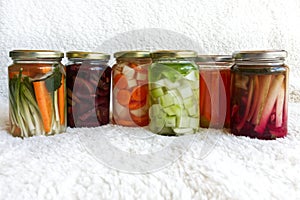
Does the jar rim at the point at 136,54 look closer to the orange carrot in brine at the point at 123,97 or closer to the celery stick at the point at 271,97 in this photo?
the orange carrot in brine at the point at 123,97

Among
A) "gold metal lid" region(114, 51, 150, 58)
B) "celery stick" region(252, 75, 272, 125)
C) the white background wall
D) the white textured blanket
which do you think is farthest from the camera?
the white background wall

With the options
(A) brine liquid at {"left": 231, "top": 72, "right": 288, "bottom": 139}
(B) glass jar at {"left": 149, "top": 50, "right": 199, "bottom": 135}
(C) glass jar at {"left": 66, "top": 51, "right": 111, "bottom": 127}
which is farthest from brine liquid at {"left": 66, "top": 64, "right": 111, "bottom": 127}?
(A) brine liquid at {"left": 231, "top": 72, "right": 288, "bottom": 139}

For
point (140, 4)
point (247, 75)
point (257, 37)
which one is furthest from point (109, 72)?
point (257, 37)

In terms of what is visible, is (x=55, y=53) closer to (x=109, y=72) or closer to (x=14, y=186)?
(x=109, y=72)

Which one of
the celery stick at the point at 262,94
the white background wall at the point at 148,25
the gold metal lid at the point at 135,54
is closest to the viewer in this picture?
the celery stick at the point at 262,94

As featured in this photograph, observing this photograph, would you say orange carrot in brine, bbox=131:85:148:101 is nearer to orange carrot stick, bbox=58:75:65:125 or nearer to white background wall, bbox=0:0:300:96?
orange carrot stick, bbox=58:75:65:125

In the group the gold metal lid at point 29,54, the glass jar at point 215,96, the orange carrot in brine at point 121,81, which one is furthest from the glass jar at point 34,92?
the glass jar at point 215,96
